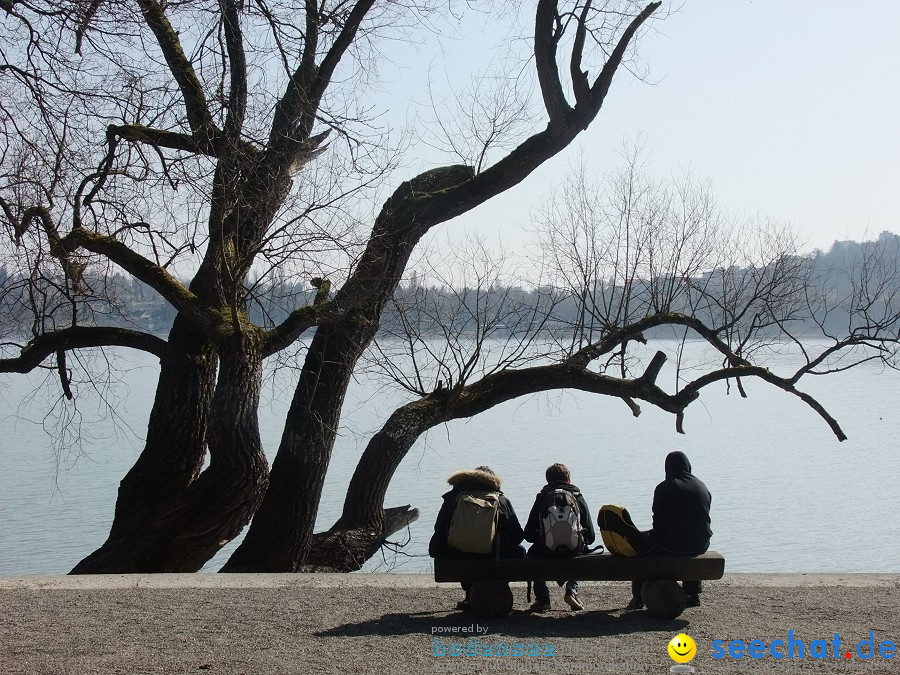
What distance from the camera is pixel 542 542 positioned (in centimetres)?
645

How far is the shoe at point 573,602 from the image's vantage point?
637 centimetres

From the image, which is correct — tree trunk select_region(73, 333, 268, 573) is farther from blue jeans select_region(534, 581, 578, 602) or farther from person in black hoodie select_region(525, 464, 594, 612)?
blue jeans select_region(534, 581, 578, 602)

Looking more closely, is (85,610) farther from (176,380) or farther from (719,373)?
(719,373)

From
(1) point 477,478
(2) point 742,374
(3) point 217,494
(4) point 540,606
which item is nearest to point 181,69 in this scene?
(3) point 217,494

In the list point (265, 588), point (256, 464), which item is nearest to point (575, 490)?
point (265, 588)

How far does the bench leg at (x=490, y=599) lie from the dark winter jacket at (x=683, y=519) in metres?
1.14

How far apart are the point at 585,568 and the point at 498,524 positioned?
2.17ft

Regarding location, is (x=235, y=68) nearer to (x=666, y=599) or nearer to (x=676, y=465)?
(x=676, y=465)

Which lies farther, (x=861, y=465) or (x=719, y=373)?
(x=861, y=465)

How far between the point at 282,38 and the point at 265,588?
6.10m

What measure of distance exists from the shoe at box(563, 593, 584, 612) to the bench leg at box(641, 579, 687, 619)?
1.55ft

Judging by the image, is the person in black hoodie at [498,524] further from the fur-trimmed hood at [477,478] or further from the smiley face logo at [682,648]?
the smiley face logo at [682,648]

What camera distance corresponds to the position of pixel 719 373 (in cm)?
1087

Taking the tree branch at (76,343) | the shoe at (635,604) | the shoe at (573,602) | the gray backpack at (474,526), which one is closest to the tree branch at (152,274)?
the tree branch at (76,343)
